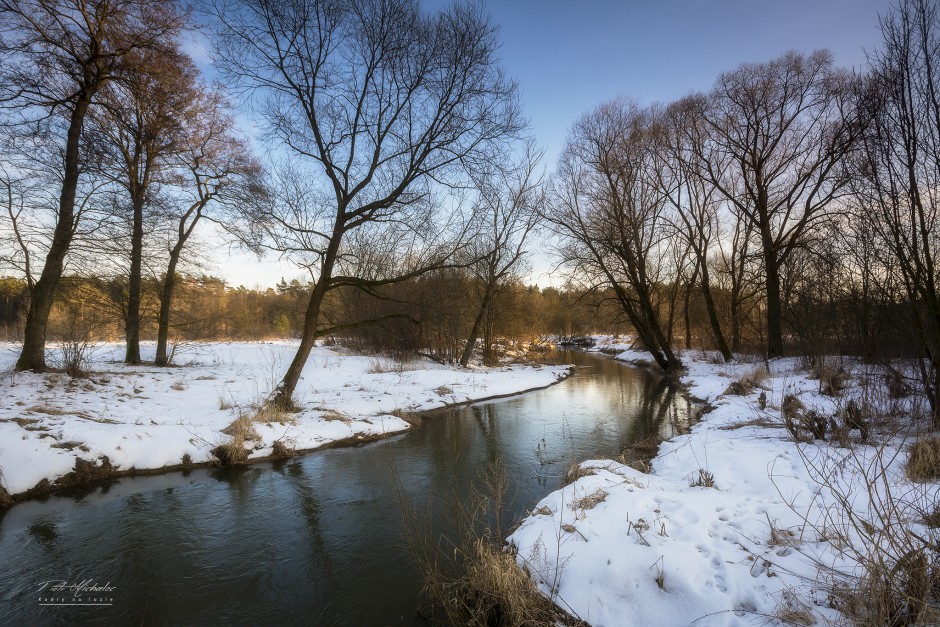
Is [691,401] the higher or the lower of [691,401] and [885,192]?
the lower

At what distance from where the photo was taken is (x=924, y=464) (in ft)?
13.4

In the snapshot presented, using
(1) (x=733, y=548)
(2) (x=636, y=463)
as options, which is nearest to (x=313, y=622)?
(1) (x=733, y=548)

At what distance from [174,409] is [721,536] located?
9964mm

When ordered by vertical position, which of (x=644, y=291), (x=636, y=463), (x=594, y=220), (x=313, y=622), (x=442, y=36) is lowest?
(x=313, y=622)

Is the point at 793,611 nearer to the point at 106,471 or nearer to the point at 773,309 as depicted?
the point at 106,471

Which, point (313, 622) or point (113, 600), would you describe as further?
point (113, 600)

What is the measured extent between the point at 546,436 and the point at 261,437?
5.77m

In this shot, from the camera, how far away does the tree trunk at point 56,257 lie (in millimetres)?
9367

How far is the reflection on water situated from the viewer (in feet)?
12.0

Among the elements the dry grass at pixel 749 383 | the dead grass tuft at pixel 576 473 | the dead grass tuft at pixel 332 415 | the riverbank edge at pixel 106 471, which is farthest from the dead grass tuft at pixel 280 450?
the dry grass at pixel 749 383

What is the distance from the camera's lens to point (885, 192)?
5.43m

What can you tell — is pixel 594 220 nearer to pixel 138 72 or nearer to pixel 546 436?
pixel 546 436

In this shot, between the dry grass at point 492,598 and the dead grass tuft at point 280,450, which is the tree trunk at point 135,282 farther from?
the dry grass at point 492,598

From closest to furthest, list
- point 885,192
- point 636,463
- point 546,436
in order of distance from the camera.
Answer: point 885,192, point 636,463, point 546,436
